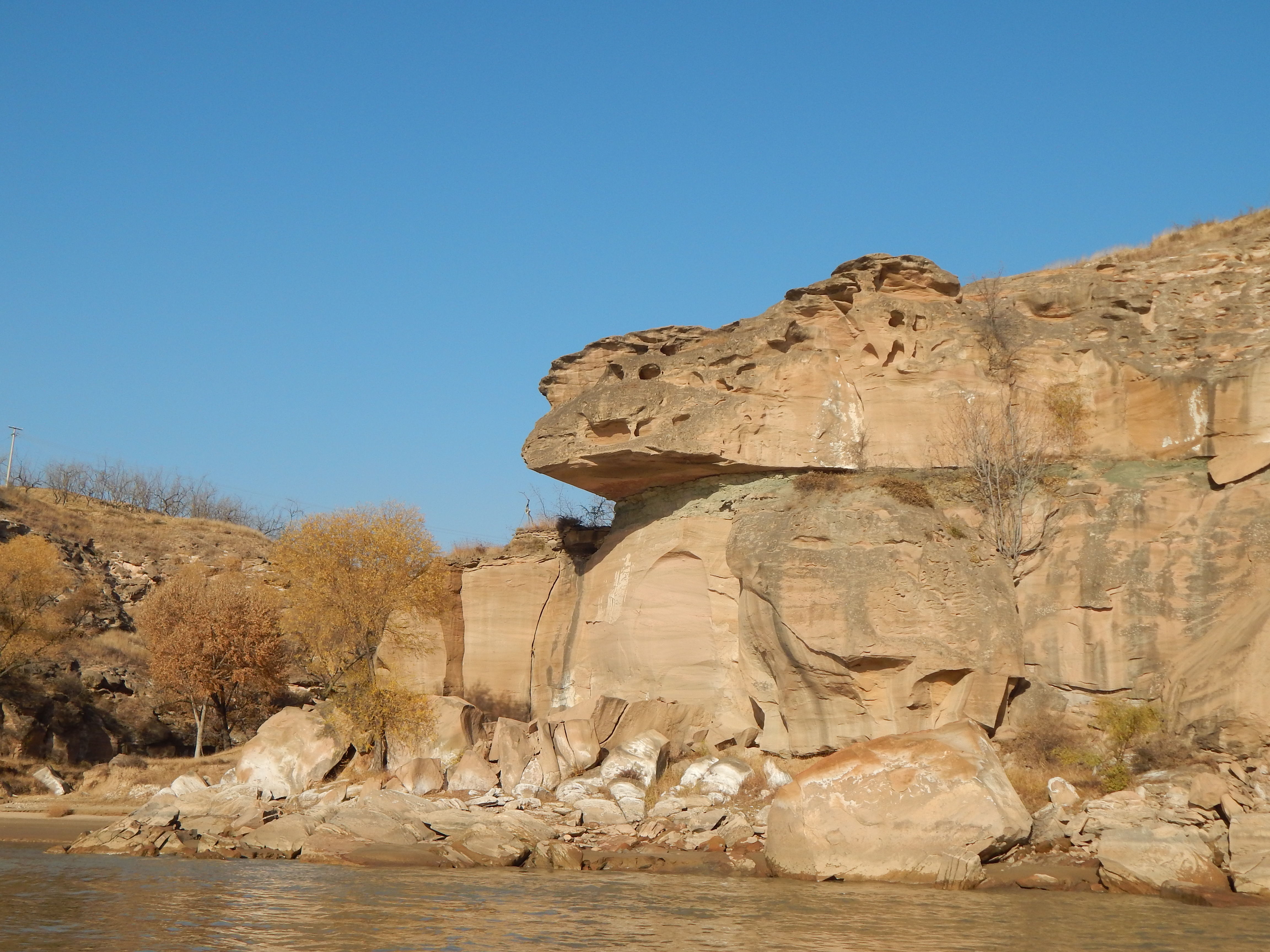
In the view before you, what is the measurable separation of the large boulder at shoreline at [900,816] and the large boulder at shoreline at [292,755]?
1250cm

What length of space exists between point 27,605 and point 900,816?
27.5 m

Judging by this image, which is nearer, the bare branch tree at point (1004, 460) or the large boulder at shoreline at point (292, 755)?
the bare branch tree at point (1004, 460)

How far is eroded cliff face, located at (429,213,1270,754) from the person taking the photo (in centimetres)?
2086

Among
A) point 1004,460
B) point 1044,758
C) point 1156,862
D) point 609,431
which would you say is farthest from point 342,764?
point 1156,862

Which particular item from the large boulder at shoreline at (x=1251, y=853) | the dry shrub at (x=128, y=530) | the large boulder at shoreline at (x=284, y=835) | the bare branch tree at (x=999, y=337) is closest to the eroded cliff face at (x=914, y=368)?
the bare branch tree at (x=999, y=337)

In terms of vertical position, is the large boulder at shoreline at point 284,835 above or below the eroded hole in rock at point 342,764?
below

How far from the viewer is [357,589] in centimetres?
2859

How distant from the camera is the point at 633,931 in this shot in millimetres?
13250

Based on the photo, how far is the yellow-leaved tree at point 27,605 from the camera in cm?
3272

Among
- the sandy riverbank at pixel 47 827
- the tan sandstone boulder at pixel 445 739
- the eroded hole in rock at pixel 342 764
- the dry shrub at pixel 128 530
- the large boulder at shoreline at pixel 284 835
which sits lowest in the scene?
the sandy riverbank at pixel 47 827

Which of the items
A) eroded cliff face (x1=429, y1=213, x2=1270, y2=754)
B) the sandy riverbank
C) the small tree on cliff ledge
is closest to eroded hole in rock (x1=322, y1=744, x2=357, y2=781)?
eroded cliff face (x1=429, y1=213, x2=1270, y2=754)

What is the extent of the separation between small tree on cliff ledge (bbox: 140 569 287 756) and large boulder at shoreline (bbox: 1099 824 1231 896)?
26115 mm

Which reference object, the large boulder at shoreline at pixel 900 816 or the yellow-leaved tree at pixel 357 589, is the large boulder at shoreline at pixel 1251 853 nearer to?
the large boulder at shoreline at pixel 900 816

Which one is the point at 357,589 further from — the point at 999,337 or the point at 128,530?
the point at 128,530
